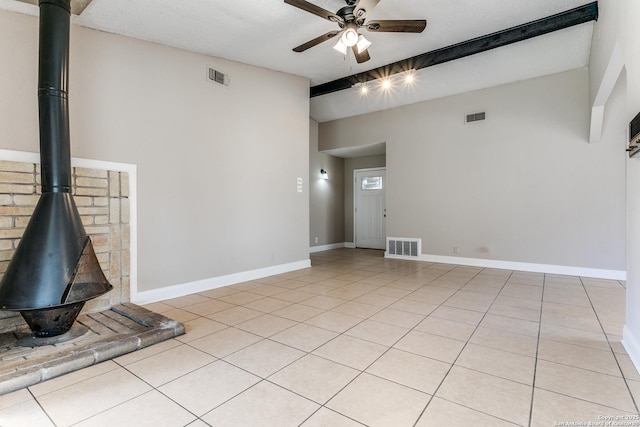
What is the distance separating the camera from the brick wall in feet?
8.71

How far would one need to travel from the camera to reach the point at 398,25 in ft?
10.3

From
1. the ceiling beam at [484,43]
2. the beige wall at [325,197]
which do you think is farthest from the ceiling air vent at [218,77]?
the beige wall at [325,197]

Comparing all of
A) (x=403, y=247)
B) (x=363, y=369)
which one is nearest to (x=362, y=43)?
(x=363, y=369)

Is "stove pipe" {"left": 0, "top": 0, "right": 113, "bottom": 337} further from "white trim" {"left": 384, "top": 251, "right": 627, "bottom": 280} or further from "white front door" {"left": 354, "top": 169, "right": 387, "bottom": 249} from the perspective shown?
"white front door" {"left": 354, "top": 169, "right": 387, "bottom": 249}

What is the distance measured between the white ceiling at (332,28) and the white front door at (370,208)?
3.13 m

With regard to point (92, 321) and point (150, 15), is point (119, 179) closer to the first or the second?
point (92, 321)

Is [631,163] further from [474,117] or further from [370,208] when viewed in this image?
[370,208]

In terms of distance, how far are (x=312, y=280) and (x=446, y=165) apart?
11.5ft

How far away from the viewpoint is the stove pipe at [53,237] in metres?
2.25

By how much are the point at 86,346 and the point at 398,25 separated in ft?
12.9

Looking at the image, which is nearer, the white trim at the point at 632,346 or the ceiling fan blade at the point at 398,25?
the white trim at the point at 632,346

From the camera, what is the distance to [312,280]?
15.3 ft

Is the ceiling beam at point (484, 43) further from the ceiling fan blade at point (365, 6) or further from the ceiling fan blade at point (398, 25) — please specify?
the ceiling fan blade at point (365, 6)

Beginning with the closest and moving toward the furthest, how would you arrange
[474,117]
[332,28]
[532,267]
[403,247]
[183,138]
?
[332,28]
[183,138]
[532,267]
[474,117]
[403,247]
